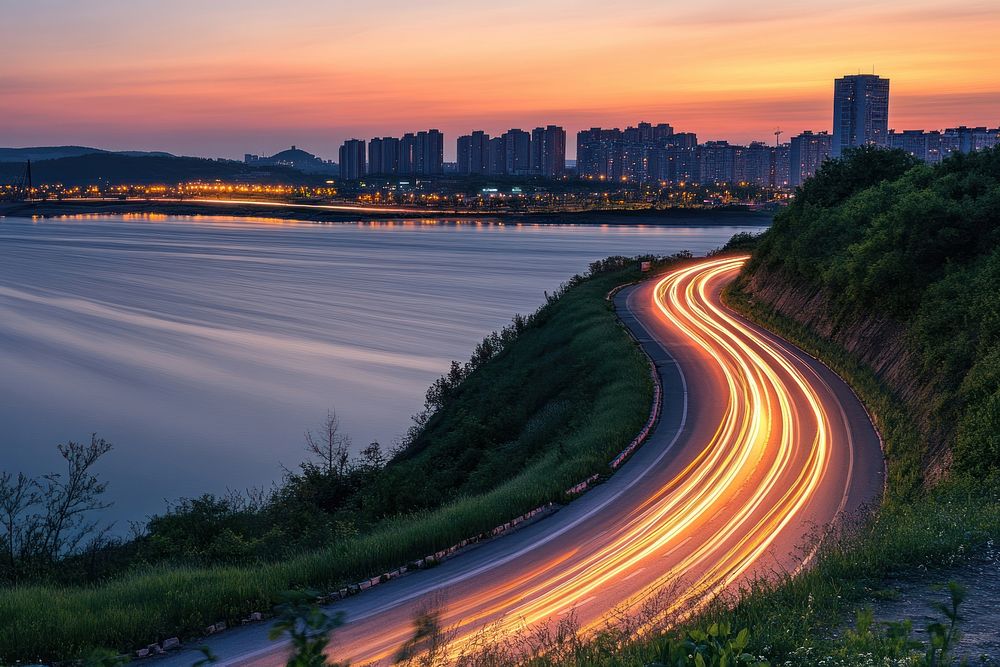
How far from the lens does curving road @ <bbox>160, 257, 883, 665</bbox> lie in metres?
11.4

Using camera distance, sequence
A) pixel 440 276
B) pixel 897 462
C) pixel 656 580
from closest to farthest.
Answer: pixel 656 580
pixel 897 462
pixel 440 276

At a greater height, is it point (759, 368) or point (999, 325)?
point (999, 325)

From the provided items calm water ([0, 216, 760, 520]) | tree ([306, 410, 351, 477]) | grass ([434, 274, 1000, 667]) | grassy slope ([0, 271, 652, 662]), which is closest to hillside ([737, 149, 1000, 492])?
grass ([434, 274, 1000, 667])

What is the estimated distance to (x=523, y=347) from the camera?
42.0 meters

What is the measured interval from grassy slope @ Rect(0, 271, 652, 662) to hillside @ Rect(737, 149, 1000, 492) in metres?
6.71

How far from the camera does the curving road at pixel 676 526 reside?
37.6ft

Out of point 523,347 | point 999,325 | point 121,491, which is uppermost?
point 999,325

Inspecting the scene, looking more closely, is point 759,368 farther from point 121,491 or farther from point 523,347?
point 121,491

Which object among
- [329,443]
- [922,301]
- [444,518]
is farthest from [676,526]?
[329,443]

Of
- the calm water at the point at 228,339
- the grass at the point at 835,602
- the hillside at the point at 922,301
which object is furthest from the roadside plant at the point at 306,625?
the calm water at the point at 228,339

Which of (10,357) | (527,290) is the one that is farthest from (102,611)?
(527,290)

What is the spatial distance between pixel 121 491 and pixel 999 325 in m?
26.8

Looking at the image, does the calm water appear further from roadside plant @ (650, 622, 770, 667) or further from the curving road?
roadside plant @ (650, 622, 770, 667)

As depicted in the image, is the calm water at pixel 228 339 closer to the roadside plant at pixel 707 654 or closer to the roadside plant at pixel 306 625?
the roadside plant at pixel 707 654
